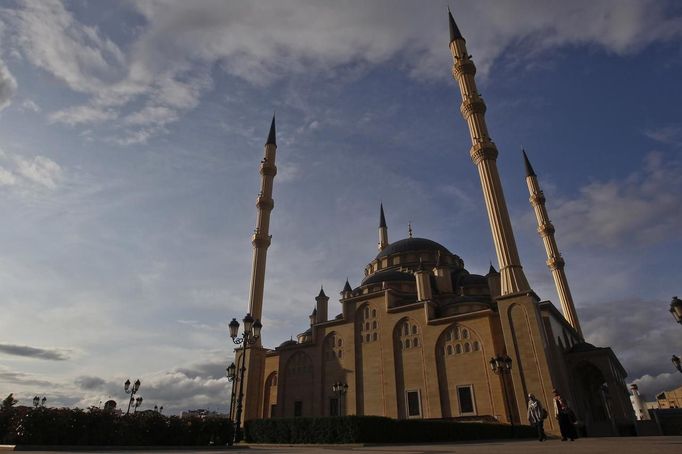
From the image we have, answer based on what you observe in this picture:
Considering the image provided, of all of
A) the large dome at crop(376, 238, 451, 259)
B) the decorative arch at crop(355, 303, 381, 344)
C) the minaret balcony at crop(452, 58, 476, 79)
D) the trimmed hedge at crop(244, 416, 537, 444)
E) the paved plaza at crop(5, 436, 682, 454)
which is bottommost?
the paved plaza at crop(5, 436, 682, 454)

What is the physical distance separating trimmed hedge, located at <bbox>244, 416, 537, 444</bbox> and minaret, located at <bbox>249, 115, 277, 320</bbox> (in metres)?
15.7

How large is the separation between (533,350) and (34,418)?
2341 centimetres

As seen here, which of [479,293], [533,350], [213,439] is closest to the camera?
[213,439]

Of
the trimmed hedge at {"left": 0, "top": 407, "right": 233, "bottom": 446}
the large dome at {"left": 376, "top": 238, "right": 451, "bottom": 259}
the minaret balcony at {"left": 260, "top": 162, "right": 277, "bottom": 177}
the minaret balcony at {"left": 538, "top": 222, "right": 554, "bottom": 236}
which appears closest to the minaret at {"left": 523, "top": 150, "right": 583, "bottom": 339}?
the minaret balcony at {"left": 538, "top": 222, "right": 554, "bottom": 236}

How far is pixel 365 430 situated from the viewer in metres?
16.0

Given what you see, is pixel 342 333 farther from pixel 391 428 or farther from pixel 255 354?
pixel 391 428

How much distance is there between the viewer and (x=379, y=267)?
4400 centimetres

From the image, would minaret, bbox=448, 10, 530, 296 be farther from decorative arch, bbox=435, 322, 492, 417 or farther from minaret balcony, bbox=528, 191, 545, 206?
minaret balcony, bbox=528, 191, 545, 206

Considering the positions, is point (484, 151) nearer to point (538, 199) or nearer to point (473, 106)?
point (473, 106)

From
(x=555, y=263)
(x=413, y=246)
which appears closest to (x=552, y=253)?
(x=555, y=263)

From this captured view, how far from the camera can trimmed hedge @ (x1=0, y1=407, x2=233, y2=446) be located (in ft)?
41.2

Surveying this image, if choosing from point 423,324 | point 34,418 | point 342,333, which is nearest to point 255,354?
point 342,333

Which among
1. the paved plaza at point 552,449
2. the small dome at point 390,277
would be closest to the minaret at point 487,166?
the small dome at point 390,277

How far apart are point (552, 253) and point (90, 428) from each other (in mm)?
39679
